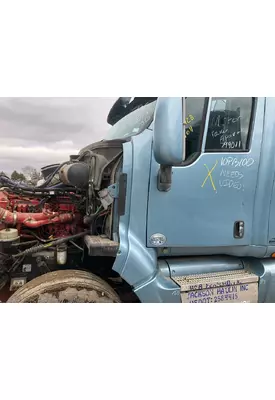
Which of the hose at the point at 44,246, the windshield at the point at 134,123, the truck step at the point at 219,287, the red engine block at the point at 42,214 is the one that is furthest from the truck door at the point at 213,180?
the red engine block at the point at 42,214

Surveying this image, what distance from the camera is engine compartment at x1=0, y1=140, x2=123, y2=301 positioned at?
2.32 m

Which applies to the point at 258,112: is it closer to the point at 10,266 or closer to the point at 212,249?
the point at 212,249

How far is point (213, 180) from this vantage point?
6.95 feet

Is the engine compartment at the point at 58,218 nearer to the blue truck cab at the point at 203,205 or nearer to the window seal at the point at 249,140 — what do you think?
the blue truck cab at the point at 203,205

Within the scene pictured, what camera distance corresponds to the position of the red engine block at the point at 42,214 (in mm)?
2424

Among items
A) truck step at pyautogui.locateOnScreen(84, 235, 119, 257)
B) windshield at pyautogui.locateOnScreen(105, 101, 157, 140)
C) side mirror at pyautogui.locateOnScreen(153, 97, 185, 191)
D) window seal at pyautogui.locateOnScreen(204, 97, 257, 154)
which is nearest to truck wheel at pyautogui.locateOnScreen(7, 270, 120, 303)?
truck step at pyautogui.locateOnScreen(84, 235, 119, 257)

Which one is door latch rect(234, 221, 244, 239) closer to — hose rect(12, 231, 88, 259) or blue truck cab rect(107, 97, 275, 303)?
blue truck cab rect(107, 97, 275, 303)

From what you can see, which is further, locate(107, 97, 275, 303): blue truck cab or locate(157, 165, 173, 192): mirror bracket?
locate(107, 97, 275, 303): blue truck cab

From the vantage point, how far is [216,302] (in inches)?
85.2

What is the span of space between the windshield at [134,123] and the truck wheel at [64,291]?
147 centimetres

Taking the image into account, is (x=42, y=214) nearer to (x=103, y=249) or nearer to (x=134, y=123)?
(x=103, y=249)

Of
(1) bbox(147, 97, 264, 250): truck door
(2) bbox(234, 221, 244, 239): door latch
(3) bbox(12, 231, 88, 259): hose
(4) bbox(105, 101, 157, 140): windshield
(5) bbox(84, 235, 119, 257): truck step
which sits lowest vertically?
(3) bbox(12, 231, 88, 259): hose

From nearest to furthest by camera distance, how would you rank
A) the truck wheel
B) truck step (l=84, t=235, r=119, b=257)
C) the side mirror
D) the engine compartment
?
the side mirror, the truck wheel, truck step (l=84, t=235, r=119, b=257), the engine compartment

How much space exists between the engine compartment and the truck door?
566mm
